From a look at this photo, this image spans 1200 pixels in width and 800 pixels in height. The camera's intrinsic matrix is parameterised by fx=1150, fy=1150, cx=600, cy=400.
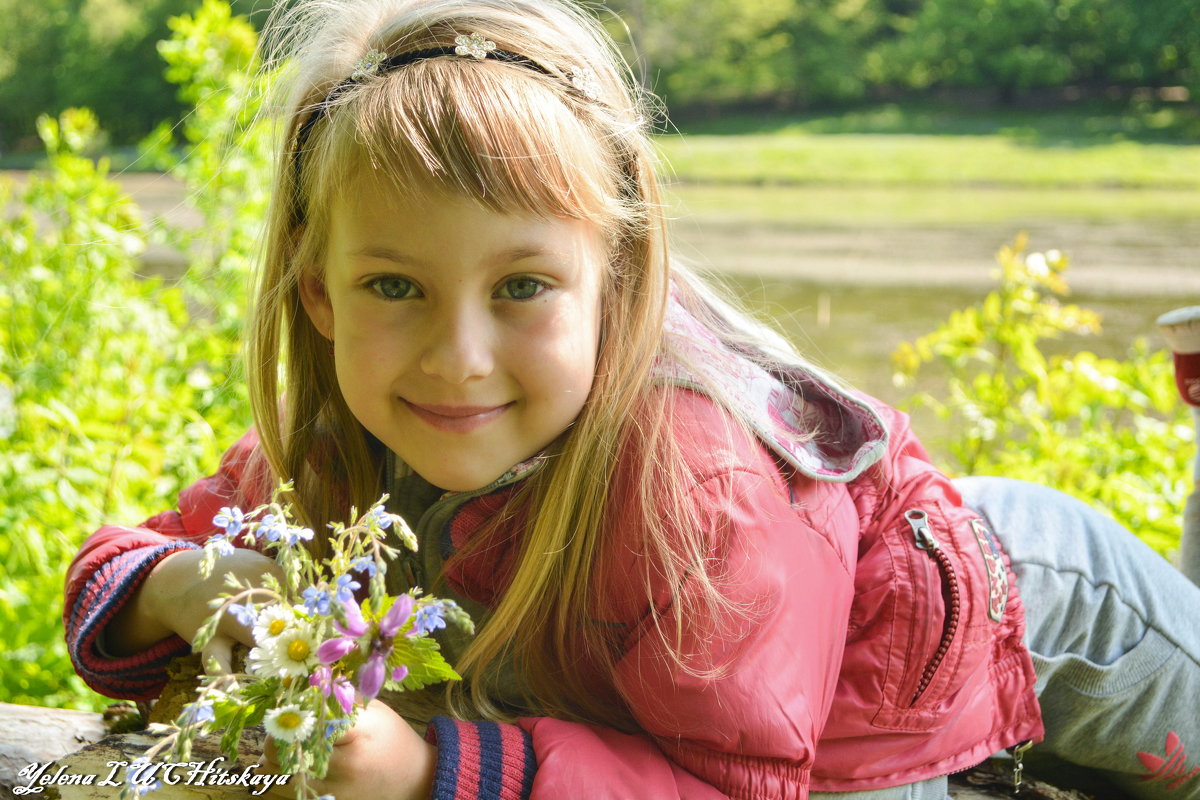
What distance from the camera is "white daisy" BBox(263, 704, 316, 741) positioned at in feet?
2.99

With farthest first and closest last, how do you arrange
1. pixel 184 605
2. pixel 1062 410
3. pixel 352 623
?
pixel 1062 410 → pixel 184 605 → pixel 352 623

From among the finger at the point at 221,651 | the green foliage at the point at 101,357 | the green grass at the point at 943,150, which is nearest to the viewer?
the finger at the point at 221,651

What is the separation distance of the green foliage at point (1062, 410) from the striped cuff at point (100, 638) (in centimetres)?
192

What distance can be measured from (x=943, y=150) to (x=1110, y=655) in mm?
7265

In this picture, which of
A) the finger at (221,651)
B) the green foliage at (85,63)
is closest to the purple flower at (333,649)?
the finger at (221,651)

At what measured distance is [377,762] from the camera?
3.79ft

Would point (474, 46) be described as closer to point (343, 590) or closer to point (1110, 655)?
point (343, 590)

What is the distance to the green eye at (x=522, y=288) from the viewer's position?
1.30 meters

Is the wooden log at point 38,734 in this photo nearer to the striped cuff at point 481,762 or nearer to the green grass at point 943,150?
the striped cuff at point 481,762

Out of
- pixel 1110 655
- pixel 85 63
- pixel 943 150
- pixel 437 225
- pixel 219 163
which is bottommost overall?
pixel 1110 655

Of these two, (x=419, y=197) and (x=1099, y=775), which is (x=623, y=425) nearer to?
(x=419, y=197)

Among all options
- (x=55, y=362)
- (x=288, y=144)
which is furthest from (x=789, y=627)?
(x=55, y=362)

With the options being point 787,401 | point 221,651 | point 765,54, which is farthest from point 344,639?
point 765,54

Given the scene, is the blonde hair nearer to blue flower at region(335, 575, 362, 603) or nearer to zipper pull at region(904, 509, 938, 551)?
zipper pull at region(904, 509, 938, 551)
